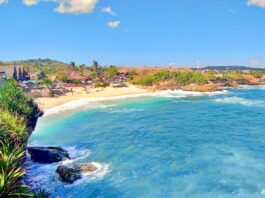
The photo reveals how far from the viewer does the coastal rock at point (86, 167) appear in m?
32.2

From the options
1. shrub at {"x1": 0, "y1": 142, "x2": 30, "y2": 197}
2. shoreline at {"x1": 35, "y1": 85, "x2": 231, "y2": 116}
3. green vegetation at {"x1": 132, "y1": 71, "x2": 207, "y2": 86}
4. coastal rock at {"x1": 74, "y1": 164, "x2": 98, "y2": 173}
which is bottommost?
coastal rock at {"x1": 74, "y1": 164, "x2": 98, "y2": 173}

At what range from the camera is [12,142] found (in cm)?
2675

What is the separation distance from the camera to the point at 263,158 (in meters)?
35.2

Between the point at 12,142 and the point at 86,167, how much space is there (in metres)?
8.52

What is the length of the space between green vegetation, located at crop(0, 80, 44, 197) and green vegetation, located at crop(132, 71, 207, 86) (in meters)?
99.4

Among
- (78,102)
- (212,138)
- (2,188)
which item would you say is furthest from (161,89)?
(2,188)

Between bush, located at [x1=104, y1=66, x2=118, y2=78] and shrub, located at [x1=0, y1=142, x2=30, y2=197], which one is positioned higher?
bush, located at [x1=104, y1=66, x2=118, y2=78]

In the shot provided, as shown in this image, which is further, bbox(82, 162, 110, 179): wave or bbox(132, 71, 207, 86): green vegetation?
bbox(132, 71, 207, 86): green vegetation

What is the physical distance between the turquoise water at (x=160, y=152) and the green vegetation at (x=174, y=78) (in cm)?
7447

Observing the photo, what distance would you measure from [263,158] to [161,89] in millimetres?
97943

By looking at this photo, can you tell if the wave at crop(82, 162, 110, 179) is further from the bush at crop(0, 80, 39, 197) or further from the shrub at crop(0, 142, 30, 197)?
the shrub at crop(0, 142, 30, 197)

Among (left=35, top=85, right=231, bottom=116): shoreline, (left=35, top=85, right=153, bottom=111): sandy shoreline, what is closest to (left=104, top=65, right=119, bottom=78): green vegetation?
(left=35, top=85, right=153, bottom=111): sandy shoreline

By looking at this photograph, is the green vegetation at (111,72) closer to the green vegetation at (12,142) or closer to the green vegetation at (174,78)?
the green vegetation at (174,78)

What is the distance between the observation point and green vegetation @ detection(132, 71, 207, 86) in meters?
143
